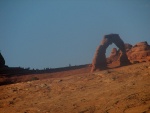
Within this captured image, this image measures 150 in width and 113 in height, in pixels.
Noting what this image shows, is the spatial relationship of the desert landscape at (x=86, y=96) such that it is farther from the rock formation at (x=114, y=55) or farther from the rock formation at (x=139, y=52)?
the rock formation at (x=114, y=55)

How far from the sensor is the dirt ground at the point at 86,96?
996cm

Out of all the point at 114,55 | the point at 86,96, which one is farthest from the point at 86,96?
the point at 114,55

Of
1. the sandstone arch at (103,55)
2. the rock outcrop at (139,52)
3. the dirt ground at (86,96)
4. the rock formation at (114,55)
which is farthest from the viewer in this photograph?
the rock formation at (114,55)

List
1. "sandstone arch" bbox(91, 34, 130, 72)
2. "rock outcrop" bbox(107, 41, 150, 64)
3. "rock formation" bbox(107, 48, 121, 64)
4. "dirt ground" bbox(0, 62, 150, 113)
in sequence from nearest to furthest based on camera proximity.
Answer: "dirt ground" bbox(0, 62, 150, 113)
"sandstone arch" bbox(91, 34, 130, 72)
"rock outcrop" bbox(107, 41, 150, 64)
"rock formation" bbox(107, 48, 121, 64)

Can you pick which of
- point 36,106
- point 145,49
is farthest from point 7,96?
point 145,49

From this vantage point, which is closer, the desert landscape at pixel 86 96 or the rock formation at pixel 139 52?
the desert landscape at pixel 86 96

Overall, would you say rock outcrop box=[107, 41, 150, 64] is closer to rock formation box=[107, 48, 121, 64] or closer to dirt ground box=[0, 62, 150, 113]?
rock formation box=[107, 48, 121, 64]

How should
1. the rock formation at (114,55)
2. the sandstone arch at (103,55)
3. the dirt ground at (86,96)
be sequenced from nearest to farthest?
1. the dirt ground at (86,96)
2. the sandstone arch at (103,55)
3. the rock formation at (114,55)

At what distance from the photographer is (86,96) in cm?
1259

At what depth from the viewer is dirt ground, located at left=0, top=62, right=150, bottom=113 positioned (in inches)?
392

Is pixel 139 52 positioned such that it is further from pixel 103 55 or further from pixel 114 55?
pixel 103 55

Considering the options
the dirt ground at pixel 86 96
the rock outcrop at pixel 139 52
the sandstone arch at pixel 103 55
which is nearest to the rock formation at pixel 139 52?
the rock outcrop at pixel 139 52

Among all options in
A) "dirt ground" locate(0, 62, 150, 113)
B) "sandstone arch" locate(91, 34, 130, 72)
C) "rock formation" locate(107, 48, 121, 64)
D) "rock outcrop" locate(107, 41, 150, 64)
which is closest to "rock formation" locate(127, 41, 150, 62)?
"rock outcrop" locate(107, 41, 150, 64)

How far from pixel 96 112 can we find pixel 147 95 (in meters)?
3.01
